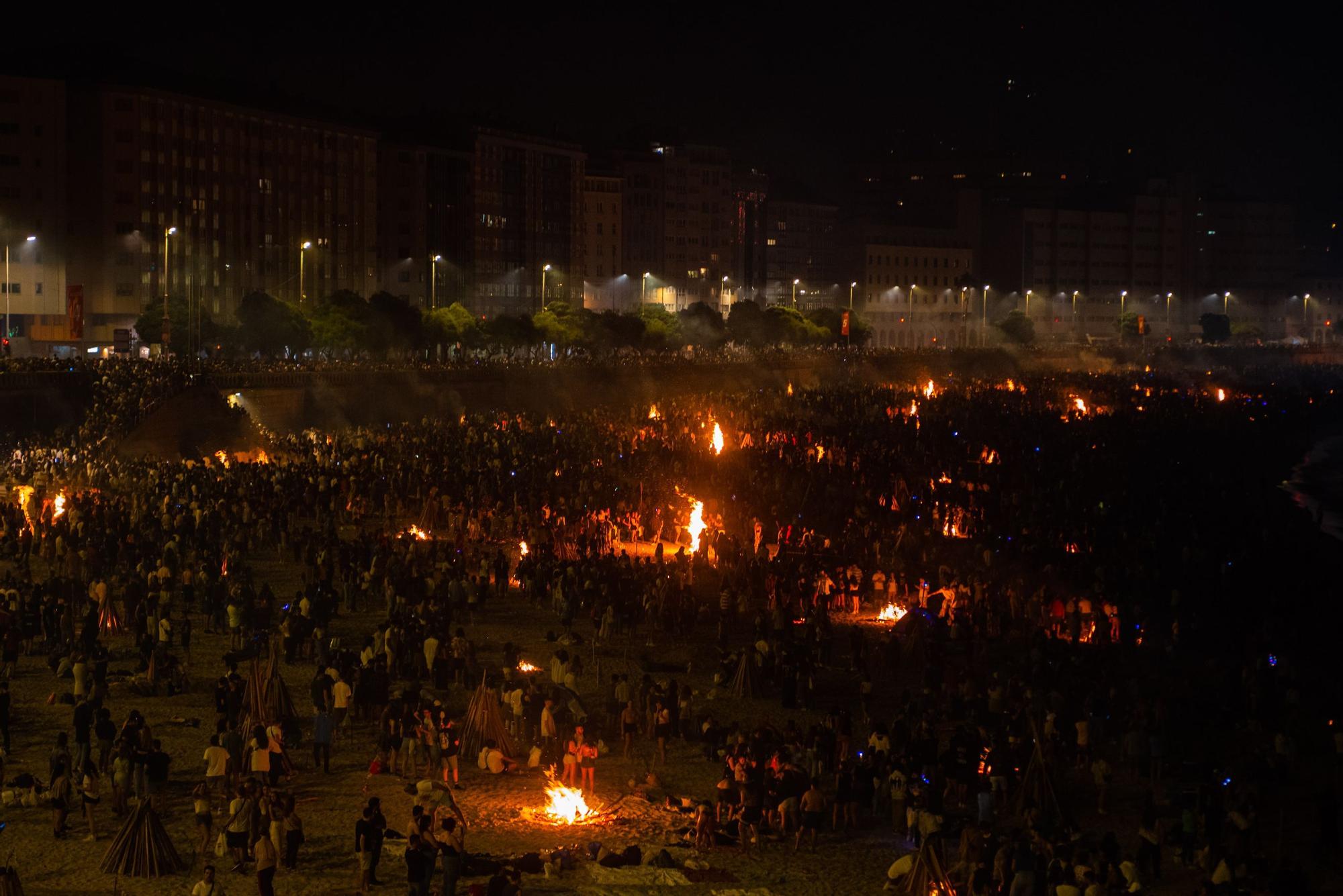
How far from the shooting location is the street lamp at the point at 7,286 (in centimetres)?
6837

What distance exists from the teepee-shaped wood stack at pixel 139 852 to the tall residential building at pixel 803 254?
141 m

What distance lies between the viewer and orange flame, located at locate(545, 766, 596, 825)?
55.6 feet

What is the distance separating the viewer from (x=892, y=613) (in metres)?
28.0

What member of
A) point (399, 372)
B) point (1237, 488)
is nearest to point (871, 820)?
point (1237, 488)

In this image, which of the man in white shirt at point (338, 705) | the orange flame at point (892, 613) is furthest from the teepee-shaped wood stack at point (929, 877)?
the orange flame at point (892, 613)

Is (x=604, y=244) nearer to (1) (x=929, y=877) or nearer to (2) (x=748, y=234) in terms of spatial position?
(2) (x=748, y=234)

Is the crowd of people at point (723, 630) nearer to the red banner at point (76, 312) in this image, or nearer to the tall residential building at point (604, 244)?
the red banner at point (76, 312)

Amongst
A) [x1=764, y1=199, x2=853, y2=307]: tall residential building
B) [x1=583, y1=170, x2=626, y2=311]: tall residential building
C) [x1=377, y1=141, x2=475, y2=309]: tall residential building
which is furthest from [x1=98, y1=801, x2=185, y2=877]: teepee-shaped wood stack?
[x1=764, y1=199, x2=853, y2=307]: tall residential building

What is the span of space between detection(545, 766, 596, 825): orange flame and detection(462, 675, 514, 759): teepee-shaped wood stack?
0.87m

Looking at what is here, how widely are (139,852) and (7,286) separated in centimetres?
6055

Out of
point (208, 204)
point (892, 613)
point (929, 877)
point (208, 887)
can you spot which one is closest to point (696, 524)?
point (892, 613)

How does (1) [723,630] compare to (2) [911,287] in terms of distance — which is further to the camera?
(2) [911,287]

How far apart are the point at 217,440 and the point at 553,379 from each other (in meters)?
23.6

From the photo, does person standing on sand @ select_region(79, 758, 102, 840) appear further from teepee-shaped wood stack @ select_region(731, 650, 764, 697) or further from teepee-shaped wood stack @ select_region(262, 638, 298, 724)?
teepee-shaped wood stack @ select_region(731, 650, 764, 697)
